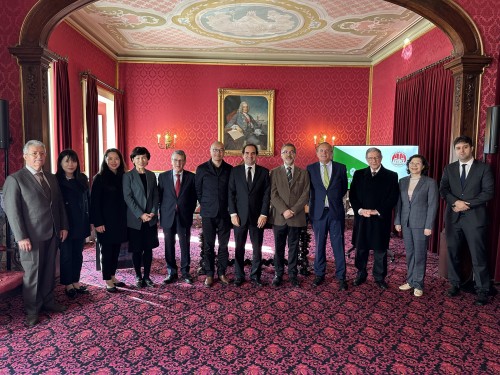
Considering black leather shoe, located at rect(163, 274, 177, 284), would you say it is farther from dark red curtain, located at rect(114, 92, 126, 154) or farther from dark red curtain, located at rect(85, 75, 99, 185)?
dark red curtain, located at rect(114, 92, 126, 154)

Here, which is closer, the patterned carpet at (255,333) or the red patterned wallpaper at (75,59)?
the patterned carpet at (255,333)

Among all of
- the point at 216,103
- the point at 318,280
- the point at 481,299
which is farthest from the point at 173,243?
the point at 216,103

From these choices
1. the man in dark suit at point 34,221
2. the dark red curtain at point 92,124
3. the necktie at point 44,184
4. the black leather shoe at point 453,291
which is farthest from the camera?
the dark red curtain at point 92,124

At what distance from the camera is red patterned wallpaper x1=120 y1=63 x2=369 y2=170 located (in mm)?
8523

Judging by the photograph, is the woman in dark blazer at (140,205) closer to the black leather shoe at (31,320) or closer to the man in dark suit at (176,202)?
the man in dark suit at (176,202)

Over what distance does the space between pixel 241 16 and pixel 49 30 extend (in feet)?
10.4

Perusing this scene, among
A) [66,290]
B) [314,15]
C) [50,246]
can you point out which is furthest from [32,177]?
[314,15]

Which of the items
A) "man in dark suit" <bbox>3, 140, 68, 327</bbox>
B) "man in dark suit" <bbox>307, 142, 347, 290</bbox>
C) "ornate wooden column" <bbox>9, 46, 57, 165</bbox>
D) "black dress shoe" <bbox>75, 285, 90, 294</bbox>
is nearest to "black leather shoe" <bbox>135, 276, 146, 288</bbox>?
"black dress shoe" <bbox>75, 285, 90, 294</bbox>

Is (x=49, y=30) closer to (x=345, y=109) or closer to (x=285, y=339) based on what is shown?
(x=285, y=339)

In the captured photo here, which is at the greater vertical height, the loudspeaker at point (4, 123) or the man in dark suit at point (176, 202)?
the loudspeaker at point (4, 123)

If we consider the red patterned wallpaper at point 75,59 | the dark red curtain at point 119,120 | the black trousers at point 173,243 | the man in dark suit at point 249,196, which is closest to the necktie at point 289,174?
the man in dark suit at point 249,196

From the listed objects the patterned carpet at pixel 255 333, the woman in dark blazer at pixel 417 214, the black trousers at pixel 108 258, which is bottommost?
the patterned carpet at pixel 255 333

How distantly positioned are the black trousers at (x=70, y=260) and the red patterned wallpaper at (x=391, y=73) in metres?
5.72

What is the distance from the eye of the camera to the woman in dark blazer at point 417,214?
3910 mm
